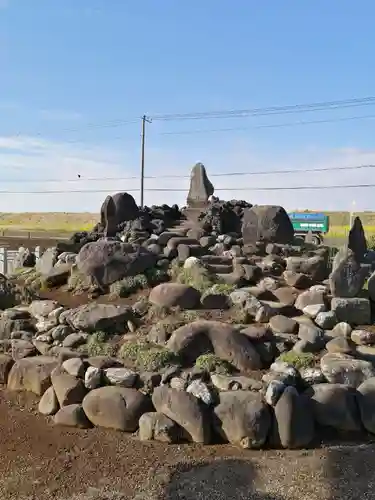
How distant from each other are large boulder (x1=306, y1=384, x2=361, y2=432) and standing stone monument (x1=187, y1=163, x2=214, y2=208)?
7533 mm

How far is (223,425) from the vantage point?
16.1 ft

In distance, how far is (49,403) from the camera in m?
5.66

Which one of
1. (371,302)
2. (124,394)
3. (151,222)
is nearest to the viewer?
(124,394)

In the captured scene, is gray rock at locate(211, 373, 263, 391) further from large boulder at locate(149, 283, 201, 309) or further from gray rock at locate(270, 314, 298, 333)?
large boulder at locate(149, 283, 201, 309)

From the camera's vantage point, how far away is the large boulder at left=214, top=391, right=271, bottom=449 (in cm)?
478

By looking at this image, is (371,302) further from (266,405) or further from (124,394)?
(124,394)

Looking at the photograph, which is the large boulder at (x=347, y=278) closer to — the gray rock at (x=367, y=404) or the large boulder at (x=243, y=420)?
the gray rock at (x=367, y=404)

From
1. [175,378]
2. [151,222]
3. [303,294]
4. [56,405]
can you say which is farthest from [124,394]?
[151,222]

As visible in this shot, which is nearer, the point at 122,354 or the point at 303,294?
the point at 122,354

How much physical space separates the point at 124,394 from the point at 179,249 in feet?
11.8

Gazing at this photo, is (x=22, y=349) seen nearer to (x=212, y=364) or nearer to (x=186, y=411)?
(x=212, y=364)

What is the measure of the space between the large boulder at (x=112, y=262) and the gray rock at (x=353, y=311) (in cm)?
301

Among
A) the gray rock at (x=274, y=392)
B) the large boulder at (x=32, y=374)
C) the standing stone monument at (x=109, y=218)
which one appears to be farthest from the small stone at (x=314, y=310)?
the standing stone monument at (x=109, y=218)

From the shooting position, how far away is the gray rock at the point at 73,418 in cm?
527
